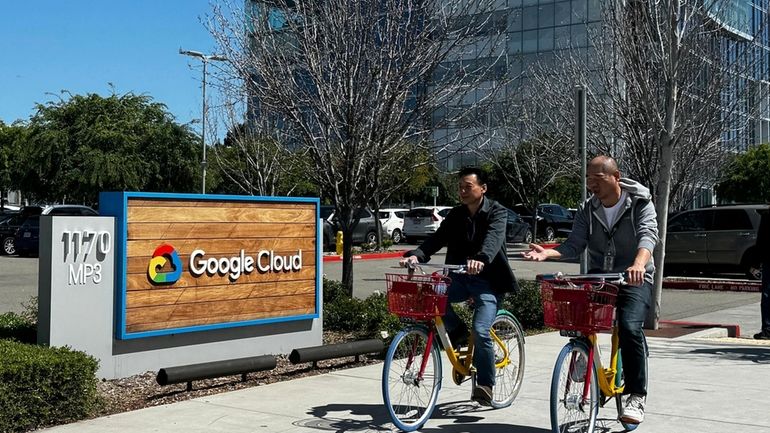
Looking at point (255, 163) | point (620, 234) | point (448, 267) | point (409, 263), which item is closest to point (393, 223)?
point (255, 163)

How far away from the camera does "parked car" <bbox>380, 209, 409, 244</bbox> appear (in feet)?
133

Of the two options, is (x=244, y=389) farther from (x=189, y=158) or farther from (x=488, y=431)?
(x=189, y=158)

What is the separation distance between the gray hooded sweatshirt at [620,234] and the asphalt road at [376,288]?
9.34 metres

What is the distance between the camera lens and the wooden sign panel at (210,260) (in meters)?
8.16

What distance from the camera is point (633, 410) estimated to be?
6.15 meters

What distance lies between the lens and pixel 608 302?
19.2 ft

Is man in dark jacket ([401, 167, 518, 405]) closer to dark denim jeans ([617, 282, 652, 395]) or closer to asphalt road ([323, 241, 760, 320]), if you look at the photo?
dark denim jeans ([617, 282, 652, 395])

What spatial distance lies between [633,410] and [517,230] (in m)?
29.8

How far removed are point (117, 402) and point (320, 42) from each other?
587 centimetres

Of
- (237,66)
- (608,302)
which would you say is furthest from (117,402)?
(237,66)

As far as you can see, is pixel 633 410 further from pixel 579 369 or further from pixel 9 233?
pixel 9 233

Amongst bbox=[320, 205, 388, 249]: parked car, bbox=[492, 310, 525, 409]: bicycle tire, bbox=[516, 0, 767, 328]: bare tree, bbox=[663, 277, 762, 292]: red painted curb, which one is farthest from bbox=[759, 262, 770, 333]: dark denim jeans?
bbox=[320, 205, 388, 249]: parked car

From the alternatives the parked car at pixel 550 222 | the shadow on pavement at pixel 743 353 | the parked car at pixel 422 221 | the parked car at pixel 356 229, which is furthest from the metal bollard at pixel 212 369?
the parked car at pixel 550 222

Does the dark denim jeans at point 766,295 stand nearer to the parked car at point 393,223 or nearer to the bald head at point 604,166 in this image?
the bald head at point 604,166
